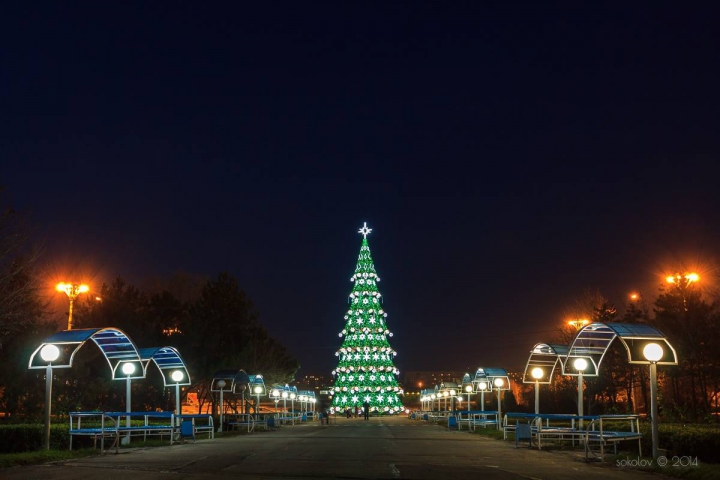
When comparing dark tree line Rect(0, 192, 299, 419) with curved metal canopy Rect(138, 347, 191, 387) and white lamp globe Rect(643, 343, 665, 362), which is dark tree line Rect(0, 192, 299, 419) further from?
white lamp globe Rect(643, 343, 665, 362)

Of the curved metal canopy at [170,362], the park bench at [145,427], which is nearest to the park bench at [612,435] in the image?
the park bench at [145,427]

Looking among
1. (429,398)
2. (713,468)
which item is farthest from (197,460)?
(429,398)

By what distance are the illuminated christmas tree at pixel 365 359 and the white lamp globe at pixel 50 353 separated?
4531 cm

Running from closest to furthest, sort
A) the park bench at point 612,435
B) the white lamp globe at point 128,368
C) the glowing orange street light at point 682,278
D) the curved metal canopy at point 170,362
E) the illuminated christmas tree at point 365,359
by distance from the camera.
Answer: the park bench at point 612,435 → the white lamp globe at point 128,368 → the curved metal canopy at point 170,362 → the glowing orange street light at point 682,278 → the illuminated christmas tree at point 365,359

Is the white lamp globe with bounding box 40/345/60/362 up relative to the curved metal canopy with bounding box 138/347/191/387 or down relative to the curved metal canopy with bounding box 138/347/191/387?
up

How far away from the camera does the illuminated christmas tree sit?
212 ft

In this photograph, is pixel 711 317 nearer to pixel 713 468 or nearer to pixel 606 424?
pixel 606 424

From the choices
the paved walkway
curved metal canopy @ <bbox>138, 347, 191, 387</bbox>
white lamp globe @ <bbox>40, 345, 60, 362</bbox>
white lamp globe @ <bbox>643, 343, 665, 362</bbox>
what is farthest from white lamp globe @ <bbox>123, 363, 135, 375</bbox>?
white lamp globe @ <bbox>643, 343, 665, 362</bbox>

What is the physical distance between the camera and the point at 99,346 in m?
25.2

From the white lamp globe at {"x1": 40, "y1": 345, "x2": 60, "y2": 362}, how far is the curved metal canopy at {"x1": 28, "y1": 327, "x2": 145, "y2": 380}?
1.12ft

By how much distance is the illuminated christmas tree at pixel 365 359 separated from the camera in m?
64.7

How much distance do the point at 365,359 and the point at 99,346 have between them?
1607 inches

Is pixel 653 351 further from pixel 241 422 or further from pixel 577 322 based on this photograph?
pixel 577 322

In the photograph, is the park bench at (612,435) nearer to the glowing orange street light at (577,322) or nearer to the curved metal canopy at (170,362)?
the curved metal canopy at (170,362)
